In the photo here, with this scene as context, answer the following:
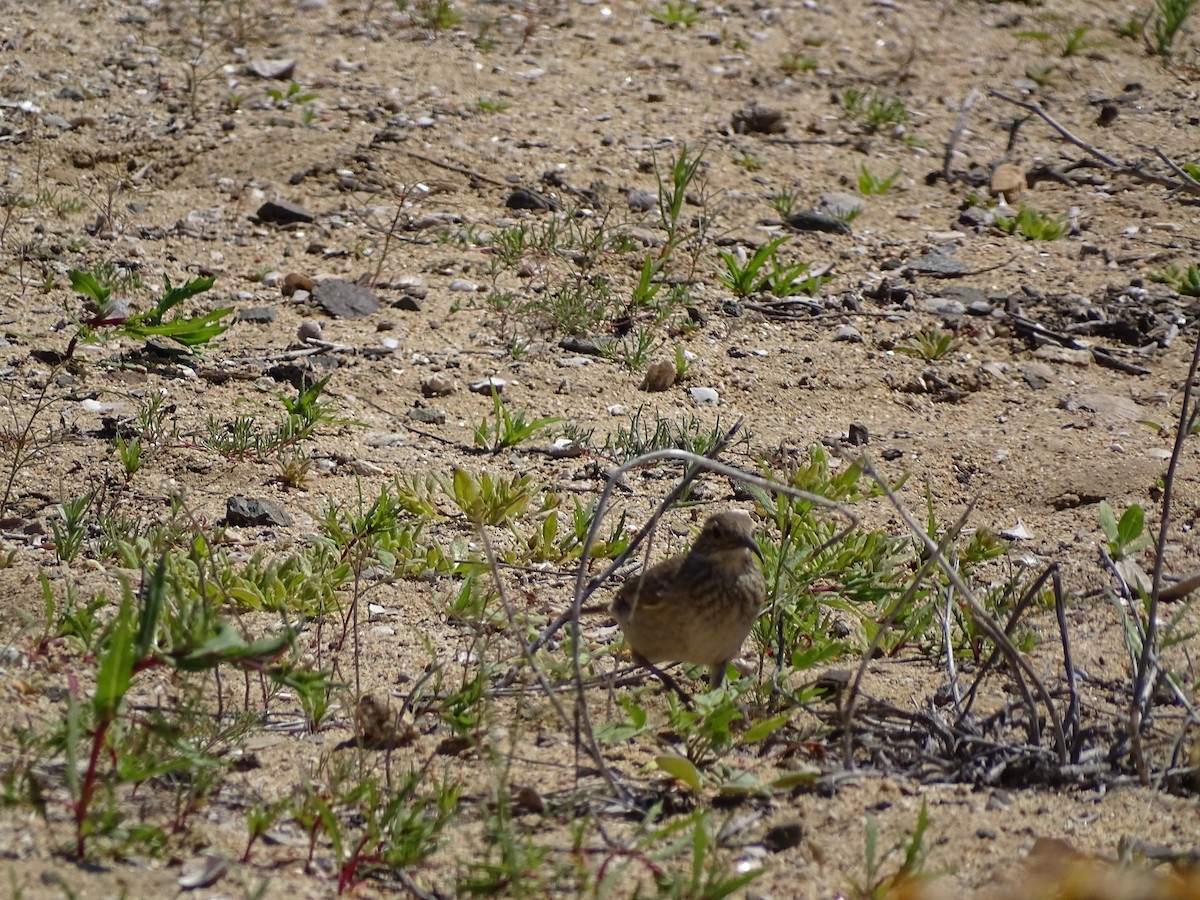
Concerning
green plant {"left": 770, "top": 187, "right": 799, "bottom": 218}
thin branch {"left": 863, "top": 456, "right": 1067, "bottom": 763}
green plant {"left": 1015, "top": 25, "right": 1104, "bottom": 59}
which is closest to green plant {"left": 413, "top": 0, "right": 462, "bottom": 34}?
green plant {"left": 770, "top": 187, "right": 799, "bottom": 218}

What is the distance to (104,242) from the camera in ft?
23.7

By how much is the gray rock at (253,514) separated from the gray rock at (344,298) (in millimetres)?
1942

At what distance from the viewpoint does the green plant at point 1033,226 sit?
26.5 ft

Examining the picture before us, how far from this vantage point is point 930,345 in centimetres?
687

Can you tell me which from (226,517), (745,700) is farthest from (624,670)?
(226,517)

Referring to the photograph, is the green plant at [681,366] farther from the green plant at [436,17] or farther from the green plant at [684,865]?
the green plant at [436,17]

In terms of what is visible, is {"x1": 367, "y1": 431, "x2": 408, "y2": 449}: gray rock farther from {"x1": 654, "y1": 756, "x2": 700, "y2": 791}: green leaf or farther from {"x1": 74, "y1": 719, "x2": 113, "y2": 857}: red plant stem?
{"x1": 74, "y1": 719, "x2": 113, "y2": 857}: red plant stem

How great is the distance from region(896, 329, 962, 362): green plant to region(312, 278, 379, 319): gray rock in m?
2.67

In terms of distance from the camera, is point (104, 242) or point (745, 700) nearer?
point (745, 700)

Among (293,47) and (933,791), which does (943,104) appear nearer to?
(293,47)

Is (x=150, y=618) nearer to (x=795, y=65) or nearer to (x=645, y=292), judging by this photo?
(x=645, y=292)

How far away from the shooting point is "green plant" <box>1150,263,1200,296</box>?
24.0 ft

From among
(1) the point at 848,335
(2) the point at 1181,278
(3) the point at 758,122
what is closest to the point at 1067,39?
(3) the point at 758,122

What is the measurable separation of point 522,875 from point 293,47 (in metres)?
7.98
